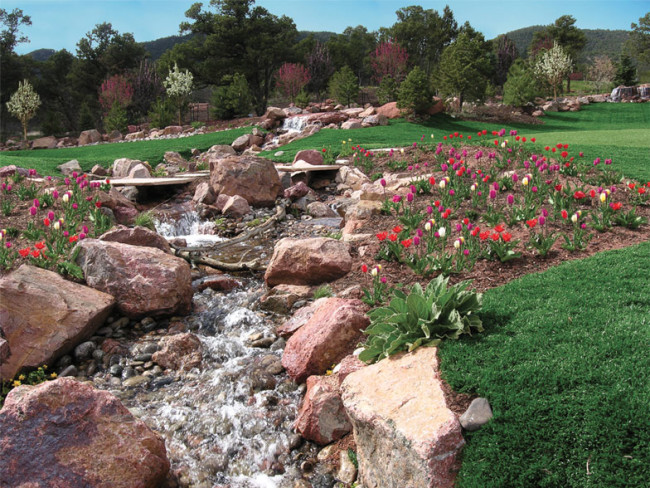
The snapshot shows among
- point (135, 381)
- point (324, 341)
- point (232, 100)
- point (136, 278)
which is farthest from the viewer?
point (232, 100)

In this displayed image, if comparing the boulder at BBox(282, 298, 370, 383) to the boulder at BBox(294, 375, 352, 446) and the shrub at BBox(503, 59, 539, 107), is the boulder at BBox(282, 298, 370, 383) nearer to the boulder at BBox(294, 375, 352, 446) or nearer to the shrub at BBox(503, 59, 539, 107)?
the boulder at BBox(294, 375, 352, 446)

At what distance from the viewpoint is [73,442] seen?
2.85 m

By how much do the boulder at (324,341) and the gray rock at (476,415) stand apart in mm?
1452

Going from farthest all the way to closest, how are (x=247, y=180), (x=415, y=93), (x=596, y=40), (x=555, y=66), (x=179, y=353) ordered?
(x=596, y=40) < (x=555, y=66) < (x=415, y=93) < (x=247, y=180) < (x=179, y=353)

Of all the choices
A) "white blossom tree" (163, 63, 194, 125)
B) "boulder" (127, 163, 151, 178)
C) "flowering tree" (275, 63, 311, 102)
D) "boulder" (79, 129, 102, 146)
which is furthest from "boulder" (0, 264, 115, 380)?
"flowering tree" (275, 63, 311, 102)

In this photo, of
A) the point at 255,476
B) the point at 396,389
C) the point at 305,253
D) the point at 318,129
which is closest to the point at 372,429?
the point at 396,389

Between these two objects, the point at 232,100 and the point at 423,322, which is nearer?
the point at 423,322

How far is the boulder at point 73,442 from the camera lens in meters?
2.71

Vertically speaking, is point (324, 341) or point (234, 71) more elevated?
point (234, 71)

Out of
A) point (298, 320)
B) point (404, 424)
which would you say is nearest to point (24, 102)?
point (298, 320)

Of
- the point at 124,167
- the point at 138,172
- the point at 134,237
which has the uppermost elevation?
the point at 124,167

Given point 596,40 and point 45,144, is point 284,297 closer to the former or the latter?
point 45,144

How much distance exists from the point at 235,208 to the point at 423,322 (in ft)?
23.1

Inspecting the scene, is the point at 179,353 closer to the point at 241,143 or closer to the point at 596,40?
the point at 241,143
